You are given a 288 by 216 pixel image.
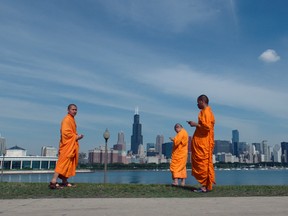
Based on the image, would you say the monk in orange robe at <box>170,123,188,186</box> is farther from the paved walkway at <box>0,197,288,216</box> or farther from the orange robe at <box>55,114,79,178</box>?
the paved walkway at <box>0,197,288,216</box>

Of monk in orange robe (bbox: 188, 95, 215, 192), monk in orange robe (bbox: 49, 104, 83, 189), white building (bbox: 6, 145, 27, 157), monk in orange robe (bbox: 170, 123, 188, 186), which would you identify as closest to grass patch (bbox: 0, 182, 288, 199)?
monk in orange robe (bbox: 188, 95, 215, 192)

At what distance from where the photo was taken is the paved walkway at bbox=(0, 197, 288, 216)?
532 cm

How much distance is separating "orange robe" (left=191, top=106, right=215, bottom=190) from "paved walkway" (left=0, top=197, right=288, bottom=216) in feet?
8.07

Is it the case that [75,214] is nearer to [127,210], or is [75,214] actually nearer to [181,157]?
[127,210]

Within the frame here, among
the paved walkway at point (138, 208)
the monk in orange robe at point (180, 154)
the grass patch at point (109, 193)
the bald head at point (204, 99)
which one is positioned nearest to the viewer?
the paved walkway at point (138, 208)

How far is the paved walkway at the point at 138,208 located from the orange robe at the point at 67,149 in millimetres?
2888

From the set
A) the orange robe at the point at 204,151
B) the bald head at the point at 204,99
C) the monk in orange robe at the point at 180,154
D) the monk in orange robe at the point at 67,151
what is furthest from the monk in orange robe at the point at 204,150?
the monk in orange robe at the point at 67,151

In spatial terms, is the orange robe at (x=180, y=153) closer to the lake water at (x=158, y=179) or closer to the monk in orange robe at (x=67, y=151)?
the monk in orange robe at (x=67, y=151)

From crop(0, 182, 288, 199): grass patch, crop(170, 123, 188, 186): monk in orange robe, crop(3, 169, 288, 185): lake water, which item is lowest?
crop(3, 169, 288, 185): lake water

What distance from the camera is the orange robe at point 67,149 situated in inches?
380

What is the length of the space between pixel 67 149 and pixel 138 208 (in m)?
4.50

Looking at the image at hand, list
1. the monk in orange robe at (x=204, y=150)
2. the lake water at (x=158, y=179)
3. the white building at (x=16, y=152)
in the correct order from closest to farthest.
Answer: the monk in orange robe at (x=204, y=150) < the lake water at (x=158, y=179) < the white building at (x=16, y=152)

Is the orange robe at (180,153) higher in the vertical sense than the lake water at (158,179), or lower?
higher

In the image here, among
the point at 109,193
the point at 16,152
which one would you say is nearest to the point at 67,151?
the point at 109,193
